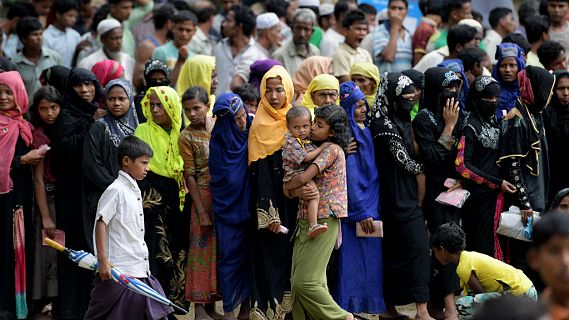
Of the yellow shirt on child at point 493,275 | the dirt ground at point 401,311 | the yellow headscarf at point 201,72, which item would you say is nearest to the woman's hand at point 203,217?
the dirt ground at point 401,311

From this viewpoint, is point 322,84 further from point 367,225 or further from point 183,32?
point 183,32

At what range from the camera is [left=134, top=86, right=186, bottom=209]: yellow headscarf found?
28.5ft

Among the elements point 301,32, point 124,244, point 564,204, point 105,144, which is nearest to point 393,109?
point 564,204

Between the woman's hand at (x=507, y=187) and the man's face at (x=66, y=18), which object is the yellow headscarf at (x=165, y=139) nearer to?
the woman's hand at (x=507, y=187)

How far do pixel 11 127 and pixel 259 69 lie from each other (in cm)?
226

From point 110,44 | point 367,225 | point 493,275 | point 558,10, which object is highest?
point 558,10

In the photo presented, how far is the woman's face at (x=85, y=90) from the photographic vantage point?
8719mm

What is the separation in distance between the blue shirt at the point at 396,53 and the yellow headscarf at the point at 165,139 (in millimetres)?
3628

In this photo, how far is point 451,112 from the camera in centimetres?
887

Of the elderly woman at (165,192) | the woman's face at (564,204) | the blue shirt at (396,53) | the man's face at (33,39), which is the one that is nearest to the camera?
the woman's face at (564,204)

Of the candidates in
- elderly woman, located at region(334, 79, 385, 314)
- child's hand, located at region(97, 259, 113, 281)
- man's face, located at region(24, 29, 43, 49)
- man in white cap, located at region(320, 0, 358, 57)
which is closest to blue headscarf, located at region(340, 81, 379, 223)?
elderly woman, located at region(334, 79, 385, 314)

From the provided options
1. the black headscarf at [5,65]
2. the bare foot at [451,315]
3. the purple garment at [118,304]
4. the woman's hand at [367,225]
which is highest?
the black headscarf at [5,65]

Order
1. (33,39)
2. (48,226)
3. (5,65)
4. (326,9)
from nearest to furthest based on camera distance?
1. (48,226)
2. (5,65)
3. (33,39)
4. (326,9)

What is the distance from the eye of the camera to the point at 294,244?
8.20 meters
